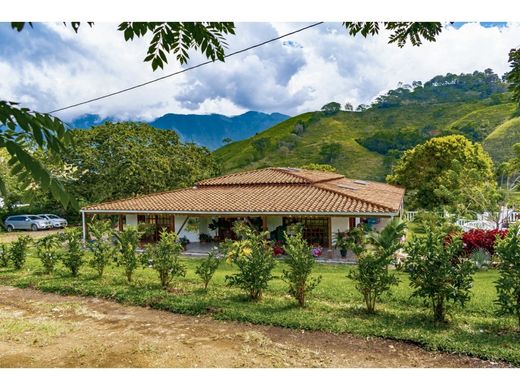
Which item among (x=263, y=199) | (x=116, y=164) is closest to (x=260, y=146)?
(x=116, y=164)

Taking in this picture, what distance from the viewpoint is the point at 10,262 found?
11.2 meters

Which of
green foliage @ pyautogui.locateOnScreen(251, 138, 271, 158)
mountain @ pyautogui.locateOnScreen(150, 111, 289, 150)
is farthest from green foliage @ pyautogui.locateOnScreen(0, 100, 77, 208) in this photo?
green foliage @ pyautogui.locateOnScreen(251, 138, 271, 158)

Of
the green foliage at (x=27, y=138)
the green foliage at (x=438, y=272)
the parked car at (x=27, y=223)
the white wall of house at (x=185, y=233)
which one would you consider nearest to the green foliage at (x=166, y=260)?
the green foliage at (x=438, y=272)

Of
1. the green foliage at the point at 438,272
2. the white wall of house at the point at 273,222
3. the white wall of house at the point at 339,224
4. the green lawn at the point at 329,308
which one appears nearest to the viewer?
the green lawn at the point at 329,308

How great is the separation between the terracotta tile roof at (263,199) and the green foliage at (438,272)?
6.55 m

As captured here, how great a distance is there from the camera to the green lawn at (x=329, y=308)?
16.1 ft

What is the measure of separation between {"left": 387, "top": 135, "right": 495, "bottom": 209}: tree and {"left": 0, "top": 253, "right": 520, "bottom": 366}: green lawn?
1409cm

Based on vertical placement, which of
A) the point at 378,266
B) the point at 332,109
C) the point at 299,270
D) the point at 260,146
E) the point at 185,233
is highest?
the point at 332,109

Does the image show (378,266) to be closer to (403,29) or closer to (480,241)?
(403,29)

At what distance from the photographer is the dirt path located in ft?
14.3

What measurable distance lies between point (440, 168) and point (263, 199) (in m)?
14.2

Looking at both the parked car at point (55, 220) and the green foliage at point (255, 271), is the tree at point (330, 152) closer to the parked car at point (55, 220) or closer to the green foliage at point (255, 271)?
the parked car at point (55, 220)

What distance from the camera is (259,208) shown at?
13602 mm
